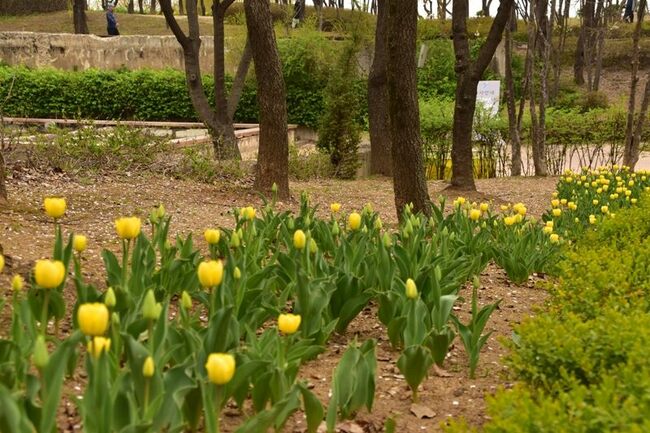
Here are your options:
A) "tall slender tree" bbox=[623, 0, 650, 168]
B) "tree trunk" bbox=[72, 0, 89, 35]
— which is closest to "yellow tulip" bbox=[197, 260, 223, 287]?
"tall slender tree" bbox=[623, 0, 650, 168]

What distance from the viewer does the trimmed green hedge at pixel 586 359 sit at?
6.62ft

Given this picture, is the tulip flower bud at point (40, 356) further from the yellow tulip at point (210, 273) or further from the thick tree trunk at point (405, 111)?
the thick tree trunk at point (405, 111)

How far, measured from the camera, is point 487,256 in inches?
211

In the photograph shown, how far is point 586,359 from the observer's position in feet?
8.32

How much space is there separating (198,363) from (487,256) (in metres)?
3.21

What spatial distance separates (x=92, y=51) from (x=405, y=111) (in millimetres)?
25906

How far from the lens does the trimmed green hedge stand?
6.62ft

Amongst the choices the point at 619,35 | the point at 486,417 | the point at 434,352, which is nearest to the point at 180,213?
the point at 434,352

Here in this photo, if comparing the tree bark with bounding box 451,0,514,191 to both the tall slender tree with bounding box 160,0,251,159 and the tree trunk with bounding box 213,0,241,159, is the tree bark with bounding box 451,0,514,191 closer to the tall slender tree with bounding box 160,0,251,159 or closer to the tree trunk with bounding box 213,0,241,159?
the tall slender tree with bounding box 160,0,251,159

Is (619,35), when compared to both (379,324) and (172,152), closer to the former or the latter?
(172,152)

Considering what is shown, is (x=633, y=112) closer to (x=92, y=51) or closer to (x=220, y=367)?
(x=220, y=367)

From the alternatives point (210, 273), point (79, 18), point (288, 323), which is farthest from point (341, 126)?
point (79, 18)

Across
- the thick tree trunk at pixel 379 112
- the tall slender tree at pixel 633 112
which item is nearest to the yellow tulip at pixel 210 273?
the tall slender tree at pixel 633 112

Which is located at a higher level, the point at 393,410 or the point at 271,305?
the point at 271,305
